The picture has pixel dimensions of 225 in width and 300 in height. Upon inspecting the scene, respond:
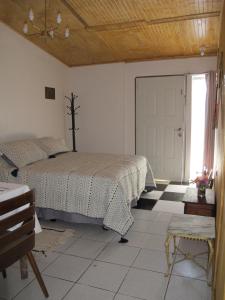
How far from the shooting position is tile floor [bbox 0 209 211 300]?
186 centimetres

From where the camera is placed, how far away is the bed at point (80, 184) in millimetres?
2594

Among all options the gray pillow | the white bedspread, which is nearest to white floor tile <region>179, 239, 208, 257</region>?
the white bedspread

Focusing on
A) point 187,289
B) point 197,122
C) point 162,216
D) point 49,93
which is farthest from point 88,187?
point 197,122

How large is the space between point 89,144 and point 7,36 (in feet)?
8.11

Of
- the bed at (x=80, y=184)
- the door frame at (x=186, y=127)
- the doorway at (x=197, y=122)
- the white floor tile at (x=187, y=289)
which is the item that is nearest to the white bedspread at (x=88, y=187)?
the bed at (x=80, y=184)

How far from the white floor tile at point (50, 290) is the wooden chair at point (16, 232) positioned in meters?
0.26

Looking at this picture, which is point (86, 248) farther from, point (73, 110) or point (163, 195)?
point (73, 110)

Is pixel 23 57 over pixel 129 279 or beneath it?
over

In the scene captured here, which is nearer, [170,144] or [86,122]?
[170,144]

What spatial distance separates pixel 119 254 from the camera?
240 cm

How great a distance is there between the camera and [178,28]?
3.56m

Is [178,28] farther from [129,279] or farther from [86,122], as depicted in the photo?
[129,279]

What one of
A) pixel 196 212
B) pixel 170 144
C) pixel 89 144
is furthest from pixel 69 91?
pixel 196 212

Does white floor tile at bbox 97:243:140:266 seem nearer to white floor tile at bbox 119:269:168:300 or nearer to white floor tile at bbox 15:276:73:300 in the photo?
white floor tile at bbox 119:269:168:300
